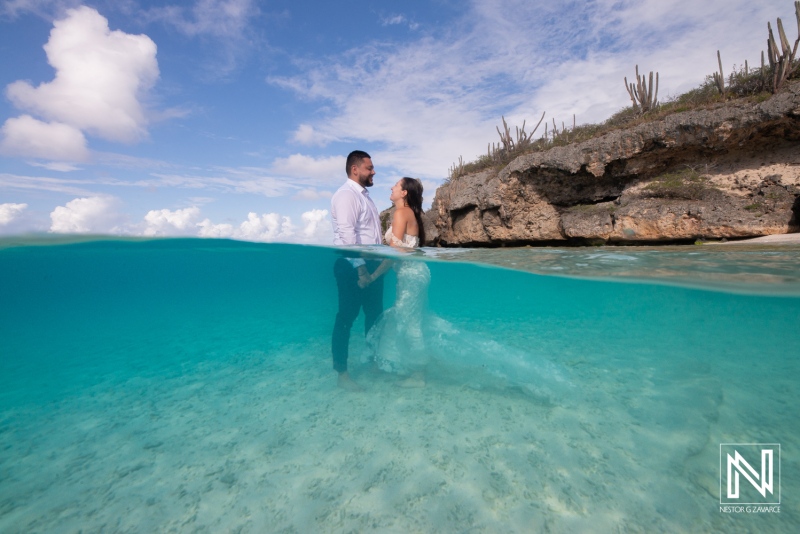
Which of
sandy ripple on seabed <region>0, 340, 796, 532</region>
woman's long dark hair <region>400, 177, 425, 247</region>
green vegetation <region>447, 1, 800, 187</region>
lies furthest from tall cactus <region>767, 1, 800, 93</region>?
woman's long dark hair <region>400, 177, 425, 247</region>

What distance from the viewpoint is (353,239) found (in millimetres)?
4441

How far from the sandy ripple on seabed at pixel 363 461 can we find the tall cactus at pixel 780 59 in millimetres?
11648

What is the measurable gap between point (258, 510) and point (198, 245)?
903cm

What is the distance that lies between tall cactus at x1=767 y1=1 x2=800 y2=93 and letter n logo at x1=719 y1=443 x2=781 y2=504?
506 inches

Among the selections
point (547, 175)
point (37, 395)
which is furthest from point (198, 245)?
point (547, 175)

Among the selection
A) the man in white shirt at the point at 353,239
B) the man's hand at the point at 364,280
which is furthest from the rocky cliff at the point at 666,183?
the man's hand at the point at 364,280

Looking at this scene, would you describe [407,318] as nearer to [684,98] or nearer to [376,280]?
[376,280]

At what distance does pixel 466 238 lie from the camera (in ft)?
59.7

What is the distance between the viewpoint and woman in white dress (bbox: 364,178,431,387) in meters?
5.10

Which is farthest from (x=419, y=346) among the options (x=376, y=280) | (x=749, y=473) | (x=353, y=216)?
(x=749, y=473)

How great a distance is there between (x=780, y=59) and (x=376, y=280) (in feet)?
49.1

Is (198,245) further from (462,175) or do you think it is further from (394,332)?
(462,175)

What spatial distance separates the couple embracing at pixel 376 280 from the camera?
445 centimetres

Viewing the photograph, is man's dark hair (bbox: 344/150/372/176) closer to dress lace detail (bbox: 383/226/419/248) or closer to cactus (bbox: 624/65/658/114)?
dress lace detail (bbox: 383/226/419/248)
